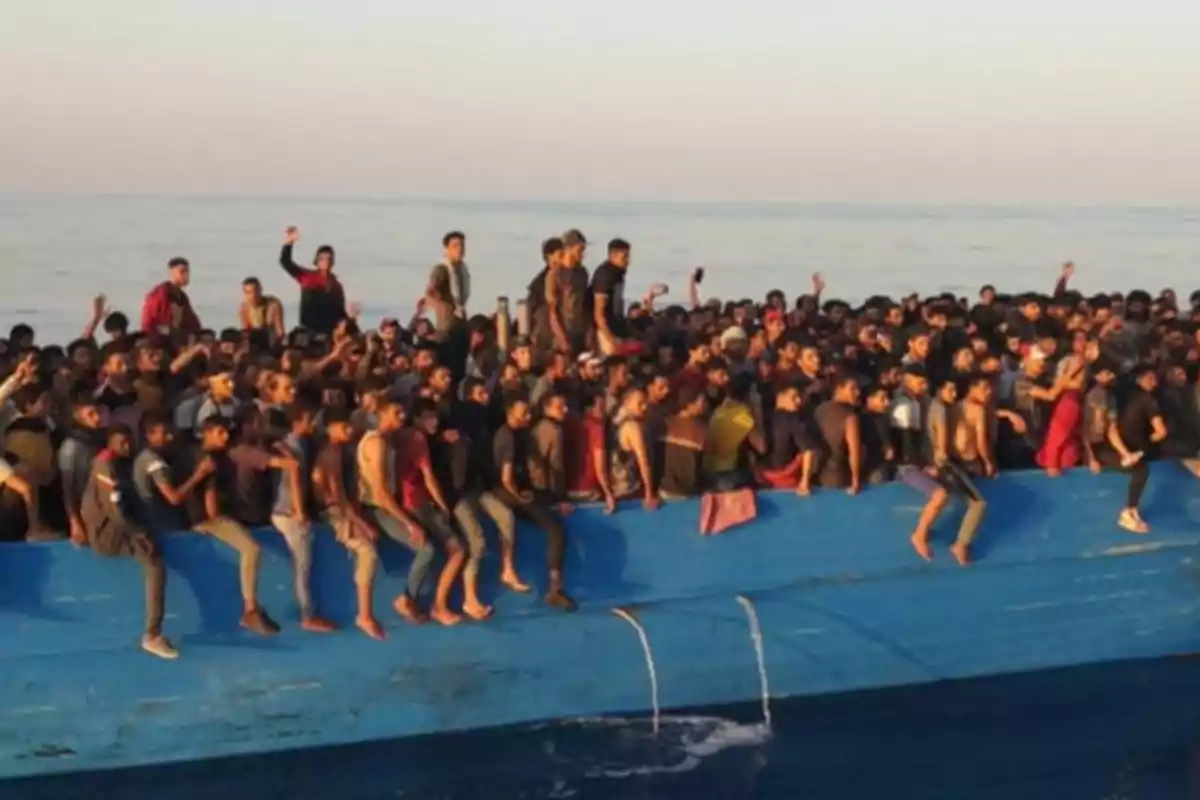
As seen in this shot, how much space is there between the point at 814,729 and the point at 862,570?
1.24m

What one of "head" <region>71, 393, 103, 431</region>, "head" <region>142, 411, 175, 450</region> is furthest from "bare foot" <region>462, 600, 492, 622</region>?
"head" <region>71, 393, 103, 431</region>

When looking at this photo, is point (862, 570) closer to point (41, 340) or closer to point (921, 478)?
point (921, 478)

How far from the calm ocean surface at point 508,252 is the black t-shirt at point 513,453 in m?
28.5

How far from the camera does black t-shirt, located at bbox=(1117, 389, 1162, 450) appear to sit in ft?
40.8

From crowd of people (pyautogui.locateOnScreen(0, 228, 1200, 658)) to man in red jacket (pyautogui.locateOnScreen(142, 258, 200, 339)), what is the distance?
0.09 feet

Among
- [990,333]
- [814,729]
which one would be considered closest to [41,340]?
[990,333]

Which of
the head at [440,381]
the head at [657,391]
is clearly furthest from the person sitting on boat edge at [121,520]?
the head at [657,391]

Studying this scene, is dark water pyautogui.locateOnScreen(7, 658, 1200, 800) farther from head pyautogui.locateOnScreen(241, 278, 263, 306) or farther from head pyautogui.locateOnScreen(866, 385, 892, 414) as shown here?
head pyautogui.locateOnScreen(241, 278, 263, 306)

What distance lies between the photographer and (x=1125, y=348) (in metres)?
14.5

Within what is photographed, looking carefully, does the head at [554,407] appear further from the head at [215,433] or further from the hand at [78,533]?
the hand at [78,533]

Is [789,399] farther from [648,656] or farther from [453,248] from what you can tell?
[453,248]

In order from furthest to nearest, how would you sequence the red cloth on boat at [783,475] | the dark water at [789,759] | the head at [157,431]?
the red cloth on boat at [783,475], the dark water at [789,759], the head at [157,431]

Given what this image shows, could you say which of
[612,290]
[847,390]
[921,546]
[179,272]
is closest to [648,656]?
[921,546]

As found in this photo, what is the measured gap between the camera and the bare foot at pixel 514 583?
37.0 ft
